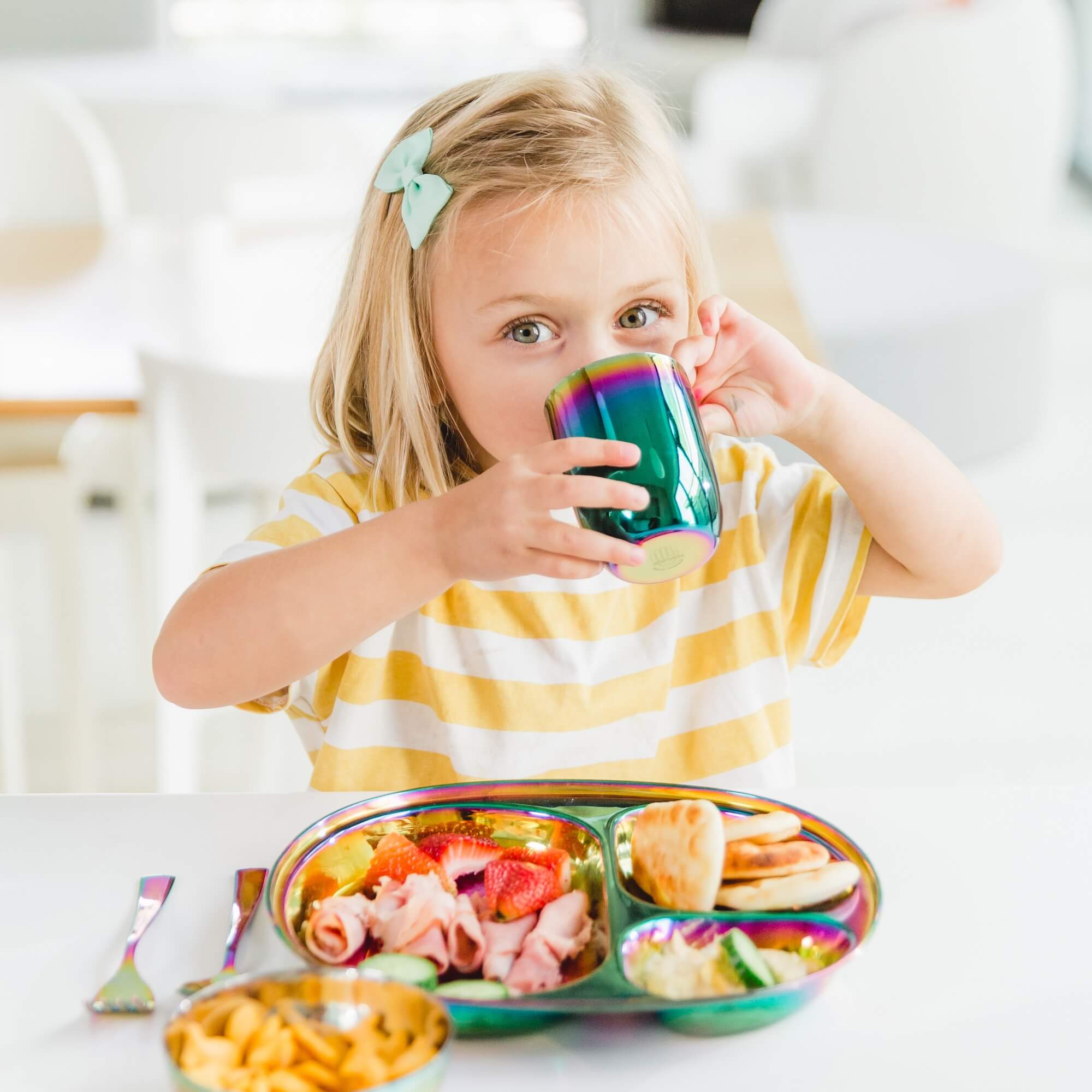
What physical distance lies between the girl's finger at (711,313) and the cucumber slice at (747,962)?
46 centimetres

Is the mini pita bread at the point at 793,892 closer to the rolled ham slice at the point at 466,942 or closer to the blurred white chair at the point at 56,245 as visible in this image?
the rolled ham slice at the point at 466,942

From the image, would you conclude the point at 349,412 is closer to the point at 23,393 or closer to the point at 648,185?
the point at 648,185

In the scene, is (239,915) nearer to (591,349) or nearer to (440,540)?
(440,540)

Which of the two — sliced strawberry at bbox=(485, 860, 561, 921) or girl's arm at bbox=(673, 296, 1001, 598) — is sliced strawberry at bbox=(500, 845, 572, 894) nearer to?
sliced strawberry at bbox=(485, 860, 561, 921)

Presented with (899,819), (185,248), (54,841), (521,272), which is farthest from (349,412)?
(185,248)

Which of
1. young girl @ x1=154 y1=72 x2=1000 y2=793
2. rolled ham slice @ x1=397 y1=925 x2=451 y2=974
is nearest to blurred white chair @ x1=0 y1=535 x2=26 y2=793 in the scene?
young girl @ x1=154 y1=72 x2=1000 y2=793

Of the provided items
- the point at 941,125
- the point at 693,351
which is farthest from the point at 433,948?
the point at 941,125

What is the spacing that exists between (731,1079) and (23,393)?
1.36 meters

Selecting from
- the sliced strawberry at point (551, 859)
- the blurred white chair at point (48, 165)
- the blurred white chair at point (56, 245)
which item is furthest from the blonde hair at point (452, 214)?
the blurred white chair at point (48, 165)

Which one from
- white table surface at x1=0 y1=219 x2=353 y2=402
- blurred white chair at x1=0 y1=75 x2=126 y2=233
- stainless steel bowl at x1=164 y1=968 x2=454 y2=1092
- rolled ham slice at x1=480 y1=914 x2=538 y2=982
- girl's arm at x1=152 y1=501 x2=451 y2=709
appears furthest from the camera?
blurred white chair at x1=0 y1=75 x2=126 y2=233

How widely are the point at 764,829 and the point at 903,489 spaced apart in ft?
1.28

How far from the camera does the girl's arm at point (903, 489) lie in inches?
39.3

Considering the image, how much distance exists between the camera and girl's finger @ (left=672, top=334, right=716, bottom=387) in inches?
36.0

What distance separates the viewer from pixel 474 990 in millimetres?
620
